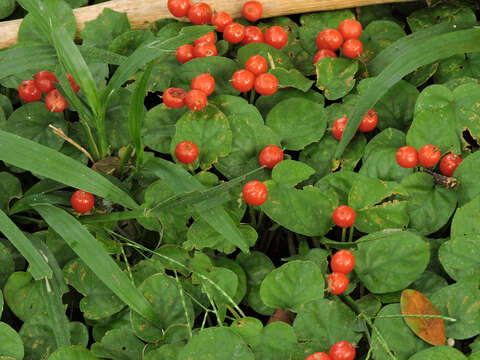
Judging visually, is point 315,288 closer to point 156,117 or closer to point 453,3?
point 156,117

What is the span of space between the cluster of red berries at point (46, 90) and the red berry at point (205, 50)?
0.44 metres

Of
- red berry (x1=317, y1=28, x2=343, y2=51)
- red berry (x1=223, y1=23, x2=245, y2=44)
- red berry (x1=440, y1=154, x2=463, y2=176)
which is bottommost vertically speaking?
red berry (x1=440, y1=154, x2=463, y2=176)

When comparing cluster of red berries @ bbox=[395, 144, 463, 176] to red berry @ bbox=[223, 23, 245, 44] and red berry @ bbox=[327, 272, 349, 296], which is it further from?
red berry @ bbox=[223, 23, 245, 44]

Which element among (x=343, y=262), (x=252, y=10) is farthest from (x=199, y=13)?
(x=343, y=262)

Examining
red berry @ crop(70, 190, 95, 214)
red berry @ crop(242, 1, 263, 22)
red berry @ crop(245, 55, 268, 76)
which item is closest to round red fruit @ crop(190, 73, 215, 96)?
red berry @ crop(245, 55, 268, 76)

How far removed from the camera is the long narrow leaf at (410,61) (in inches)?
68.7

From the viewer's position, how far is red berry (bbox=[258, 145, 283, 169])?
1.72 m

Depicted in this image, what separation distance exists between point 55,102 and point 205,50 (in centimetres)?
54

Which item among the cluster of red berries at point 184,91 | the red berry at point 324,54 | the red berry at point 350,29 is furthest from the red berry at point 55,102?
the red berry at point 350,29

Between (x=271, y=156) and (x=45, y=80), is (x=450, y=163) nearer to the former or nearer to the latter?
(x=271, y=156)

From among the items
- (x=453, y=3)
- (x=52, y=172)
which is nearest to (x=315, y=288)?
(x=52, y=172)

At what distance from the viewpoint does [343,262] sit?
1.53 metres

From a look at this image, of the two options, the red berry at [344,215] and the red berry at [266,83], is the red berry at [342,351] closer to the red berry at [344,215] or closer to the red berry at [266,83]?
the red berry at [344,215]

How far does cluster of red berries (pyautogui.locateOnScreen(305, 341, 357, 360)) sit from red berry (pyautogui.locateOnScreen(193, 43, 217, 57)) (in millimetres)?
1095
